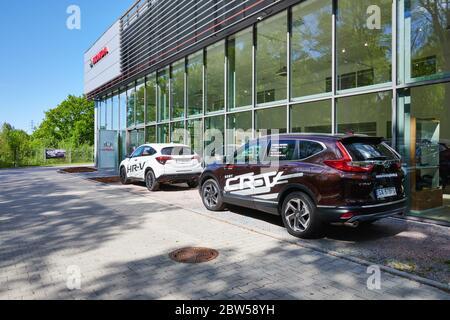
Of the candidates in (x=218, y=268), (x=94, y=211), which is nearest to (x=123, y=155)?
(x=94, y=211)

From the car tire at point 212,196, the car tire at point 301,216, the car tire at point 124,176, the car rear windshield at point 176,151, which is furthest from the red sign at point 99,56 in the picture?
the car tire at point 301,216

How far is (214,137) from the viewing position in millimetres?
13406

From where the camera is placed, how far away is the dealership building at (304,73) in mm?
7598

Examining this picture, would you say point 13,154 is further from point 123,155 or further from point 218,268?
point 218,268

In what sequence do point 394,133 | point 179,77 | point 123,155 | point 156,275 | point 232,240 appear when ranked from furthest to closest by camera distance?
point 123,155
point 179,77
point 394,133
point 232,240
point 156,275

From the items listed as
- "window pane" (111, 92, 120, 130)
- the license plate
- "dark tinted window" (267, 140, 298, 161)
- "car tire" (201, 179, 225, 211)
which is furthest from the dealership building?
"window pane" (111, 92, 120, 130)

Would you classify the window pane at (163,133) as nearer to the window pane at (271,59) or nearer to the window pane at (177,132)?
the window pane at (177,132)

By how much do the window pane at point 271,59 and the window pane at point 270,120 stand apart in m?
0.35

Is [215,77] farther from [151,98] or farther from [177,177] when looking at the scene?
[151,98]

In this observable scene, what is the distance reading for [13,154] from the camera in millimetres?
32500

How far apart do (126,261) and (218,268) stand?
4.13ft

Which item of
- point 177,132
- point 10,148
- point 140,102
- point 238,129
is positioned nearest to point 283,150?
point 238,129

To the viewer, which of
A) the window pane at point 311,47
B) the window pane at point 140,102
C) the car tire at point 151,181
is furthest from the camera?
the window pane at point 140,102
